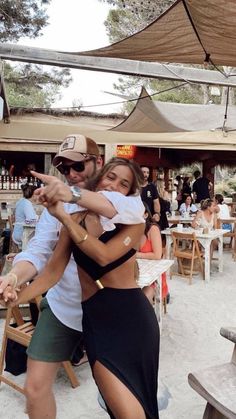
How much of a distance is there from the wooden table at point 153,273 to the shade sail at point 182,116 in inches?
181

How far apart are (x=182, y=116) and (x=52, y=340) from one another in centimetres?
676

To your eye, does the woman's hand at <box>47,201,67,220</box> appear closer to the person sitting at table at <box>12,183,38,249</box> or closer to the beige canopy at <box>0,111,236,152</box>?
the person sitting at table at <box>12,183,38,249</box>

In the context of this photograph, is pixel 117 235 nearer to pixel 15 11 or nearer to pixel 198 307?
pixel 198 307

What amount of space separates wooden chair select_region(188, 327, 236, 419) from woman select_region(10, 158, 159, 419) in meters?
0.41

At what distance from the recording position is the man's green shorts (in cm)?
151

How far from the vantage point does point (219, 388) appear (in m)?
1.72

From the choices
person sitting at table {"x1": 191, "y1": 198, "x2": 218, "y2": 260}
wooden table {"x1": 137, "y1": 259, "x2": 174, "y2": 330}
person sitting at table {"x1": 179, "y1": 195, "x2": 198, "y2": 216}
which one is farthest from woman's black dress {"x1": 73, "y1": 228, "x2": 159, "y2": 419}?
person sitting at table {"x1": 179, "y1": 195, "x2": 198, "y2": 216}

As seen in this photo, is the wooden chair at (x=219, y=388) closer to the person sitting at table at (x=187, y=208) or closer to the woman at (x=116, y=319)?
the woman at (x=116, y=319)

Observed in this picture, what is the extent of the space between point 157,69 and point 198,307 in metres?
2.73

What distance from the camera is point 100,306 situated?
1298 millimetres

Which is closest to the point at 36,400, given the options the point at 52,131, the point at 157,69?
the point at 157,69

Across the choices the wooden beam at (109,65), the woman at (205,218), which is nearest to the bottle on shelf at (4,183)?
the woman at (205,218)

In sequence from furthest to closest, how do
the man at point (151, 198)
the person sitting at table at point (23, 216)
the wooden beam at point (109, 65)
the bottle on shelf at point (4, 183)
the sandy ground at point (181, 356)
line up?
the bottle on shelf at point (4, 183), the man at point (151, 198), the person sitting at table at point (23, 216), the wooden beam at point (109, 65), the sandy ground at point (181, 356)

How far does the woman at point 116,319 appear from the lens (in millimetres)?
1240
